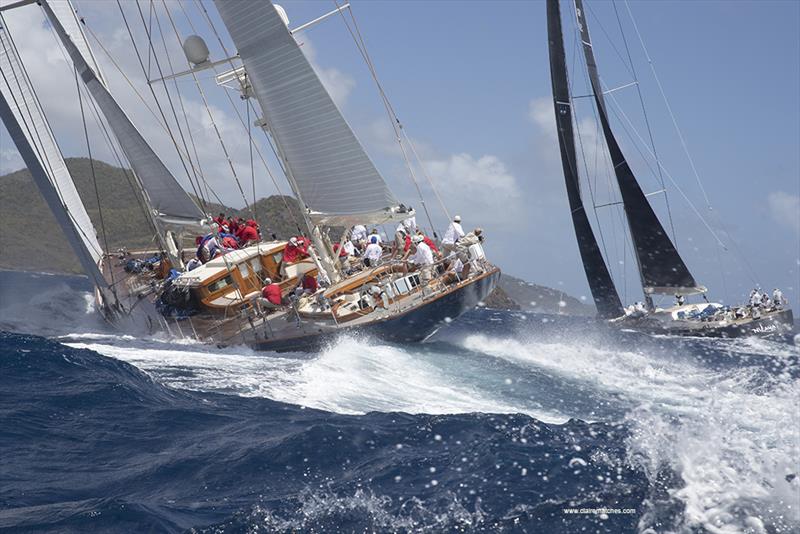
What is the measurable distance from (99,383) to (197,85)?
43.4ft

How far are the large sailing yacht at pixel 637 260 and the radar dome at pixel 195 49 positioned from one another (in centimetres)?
1281

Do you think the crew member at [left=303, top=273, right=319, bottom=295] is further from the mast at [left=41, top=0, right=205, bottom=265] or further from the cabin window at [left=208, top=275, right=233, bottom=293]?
the mast at [left=41, top=0, right=205, bottom=265]

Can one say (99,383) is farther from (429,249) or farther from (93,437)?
(429,249)

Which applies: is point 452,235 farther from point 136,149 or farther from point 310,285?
point 136,149

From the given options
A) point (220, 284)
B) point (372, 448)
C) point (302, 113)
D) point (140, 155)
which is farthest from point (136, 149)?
point (372, 448)

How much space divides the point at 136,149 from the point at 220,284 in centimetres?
456

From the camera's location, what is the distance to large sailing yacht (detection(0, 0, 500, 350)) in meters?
18.1

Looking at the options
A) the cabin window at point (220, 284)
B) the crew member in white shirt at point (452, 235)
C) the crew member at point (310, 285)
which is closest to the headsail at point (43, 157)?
the cabin window at point (220, 284)

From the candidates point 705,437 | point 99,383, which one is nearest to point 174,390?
point 99,383

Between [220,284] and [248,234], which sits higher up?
[248,234]

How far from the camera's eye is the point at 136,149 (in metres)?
21.6

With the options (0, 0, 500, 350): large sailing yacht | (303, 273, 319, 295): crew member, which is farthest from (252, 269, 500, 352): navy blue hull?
(303, 273, 319, 295): crew member

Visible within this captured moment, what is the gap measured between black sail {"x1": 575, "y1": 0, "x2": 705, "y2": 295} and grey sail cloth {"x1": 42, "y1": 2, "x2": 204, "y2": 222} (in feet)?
51.1

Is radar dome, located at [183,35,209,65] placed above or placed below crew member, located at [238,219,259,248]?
above
